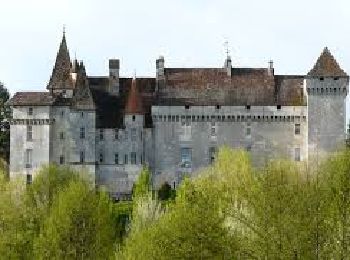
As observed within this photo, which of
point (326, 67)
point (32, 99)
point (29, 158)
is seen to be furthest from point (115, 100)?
point (326, 67)

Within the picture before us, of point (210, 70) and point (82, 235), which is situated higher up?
point (210, 70)

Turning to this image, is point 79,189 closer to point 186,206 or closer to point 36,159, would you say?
point 186,206

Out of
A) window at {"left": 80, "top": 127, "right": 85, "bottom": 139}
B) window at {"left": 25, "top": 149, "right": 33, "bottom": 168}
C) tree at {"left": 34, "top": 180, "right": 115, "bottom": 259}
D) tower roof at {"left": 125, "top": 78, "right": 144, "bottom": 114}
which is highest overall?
tower roof at {"left": 125, "top": 78, "right": 144, "bottom": 114}

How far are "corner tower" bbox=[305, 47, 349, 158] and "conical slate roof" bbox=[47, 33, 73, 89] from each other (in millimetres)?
→ 16267

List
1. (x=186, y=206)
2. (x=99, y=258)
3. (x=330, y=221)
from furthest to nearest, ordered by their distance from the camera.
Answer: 1. (x=99, y=258)
2. (x=186, y=206)
3. (x=330, y=221)

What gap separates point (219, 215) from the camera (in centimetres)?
3462

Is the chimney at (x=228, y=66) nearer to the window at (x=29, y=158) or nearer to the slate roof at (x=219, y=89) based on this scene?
the slate roof at (x=219, y=89)

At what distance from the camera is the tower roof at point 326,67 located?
81.5 metres

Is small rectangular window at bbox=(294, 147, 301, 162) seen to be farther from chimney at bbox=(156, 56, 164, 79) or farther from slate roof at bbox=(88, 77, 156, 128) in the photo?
chimney at bbox=(156, 56, 164, 79)

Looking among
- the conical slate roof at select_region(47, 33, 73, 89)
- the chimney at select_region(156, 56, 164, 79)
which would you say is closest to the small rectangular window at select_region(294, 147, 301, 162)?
the chimney at select_region(156, 56, 164, 79)

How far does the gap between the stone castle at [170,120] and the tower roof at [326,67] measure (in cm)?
7

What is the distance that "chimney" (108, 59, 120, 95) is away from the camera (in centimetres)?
8300

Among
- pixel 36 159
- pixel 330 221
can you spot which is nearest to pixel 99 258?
pixel 330 221

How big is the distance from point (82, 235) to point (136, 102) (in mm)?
31456
